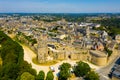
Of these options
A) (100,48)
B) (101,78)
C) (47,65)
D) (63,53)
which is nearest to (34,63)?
(47,65)

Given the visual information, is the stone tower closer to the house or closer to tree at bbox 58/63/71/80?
tree at bbox 58/63/71/80

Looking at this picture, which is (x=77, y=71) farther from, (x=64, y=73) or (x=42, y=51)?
(x=42, y=51)

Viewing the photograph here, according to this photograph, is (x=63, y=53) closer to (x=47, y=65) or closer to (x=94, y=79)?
(x=47, y=65)

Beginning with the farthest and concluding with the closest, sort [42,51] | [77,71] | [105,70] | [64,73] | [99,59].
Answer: [99,59], [42,51], [105,70], [77,71], [64,73]

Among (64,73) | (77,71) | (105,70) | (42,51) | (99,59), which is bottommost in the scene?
(105,70)

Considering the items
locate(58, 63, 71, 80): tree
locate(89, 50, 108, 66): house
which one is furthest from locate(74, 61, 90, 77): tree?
Result: locate(89, 50, 108, 66): house

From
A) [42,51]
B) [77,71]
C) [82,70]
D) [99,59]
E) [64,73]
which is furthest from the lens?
[99,59]

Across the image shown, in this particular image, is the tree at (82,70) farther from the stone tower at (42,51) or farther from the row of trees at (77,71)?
the stone tower at (42,51)

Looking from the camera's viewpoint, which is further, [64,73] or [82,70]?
[82,70]

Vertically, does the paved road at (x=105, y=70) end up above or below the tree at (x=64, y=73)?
below

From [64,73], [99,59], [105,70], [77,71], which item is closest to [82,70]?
[77,71]

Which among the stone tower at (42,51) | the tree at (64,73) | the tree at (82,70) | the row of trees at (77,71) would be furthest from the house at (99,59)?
the stone tower at (42,51)
